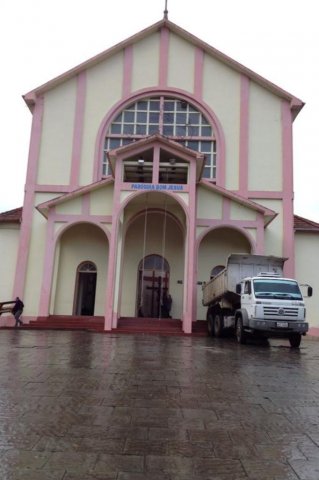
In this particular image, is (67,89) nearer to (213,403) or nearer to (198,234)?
(198,234)

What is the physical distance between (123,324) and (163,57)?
14732 millimetres

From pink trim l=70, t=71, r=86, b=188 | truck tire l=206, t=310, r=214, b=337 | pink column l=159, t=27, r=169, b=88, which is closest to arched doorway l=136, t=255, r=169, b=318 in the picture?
truck tire l=206, t=310, r=214, b=337

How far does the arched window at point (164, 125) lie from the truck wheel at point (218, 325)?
9.10 metres

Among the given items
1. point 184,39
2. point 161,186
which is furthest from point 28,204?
point 184,39

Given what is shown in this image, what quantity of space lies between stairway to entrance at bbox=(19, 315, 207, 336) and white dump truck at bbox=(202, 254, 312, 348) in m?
2.00

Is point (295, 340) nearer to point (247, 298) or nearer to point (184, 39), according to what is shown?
point (247, 298)

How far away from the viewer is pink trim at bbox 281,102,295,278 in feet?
72.6

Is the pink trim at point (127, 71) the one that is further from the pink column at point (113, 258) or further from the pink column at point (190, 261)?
the pink column at point (190, 261)

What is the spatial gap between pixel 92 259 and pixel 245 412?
17.4 meters

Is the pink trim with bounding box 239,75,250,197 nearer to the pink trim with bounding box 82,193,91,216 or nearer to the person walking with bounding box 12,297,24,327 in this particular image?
the pink trim with bounding box 82,193,91,216

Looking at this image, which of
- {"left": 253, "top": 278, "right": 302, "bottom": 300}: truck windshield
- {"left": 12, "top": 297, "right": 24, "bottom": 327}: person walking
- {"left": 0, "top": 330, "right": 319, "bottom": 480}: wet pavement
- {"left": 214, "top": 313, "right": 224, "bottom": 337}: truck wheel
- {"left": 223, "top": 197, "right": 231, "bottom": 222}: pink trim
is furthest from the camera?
{"left": 223, "top": 197, "right": 231, "bottom": 222}: pink trim

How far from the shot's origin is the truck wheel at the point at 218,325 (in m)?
17.4

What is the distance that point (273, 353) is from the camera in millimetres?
12594

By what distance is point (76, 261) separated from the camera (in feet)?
74.0
